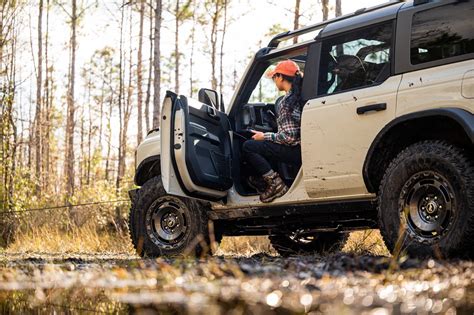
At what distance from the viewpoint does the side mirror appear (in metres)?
6.35

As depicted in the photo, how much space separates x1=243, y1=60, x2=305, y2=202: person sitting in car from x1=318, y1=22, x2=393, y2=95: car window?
0.37 metres

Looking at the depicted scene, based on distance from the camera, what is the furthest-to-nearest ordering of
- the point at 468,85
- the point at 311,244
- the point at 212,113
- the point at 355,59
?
the point at 311,244
the point at 212,113
the point at 355,59
the point at 468,85

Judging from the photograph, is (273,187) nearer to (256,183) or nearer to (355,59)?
(256,183)

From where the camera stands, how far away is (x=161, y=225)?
21.2ft

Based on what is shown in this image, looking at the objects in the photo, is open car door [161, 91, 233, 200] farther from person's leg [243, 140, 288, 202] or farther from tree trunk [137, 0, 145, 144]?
tree trunk [137, 0, 145, 144]

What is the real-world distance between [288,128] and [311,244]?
1.88m

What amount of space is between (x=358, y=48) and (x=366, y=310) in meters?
3.46

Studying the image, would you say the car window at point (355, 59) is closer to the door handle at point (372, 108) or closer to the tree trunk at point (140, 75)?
the door handle at point (372, 108)

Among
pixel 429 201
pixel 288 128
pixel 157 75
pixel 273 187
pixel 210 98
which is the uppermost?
pixel 157 75

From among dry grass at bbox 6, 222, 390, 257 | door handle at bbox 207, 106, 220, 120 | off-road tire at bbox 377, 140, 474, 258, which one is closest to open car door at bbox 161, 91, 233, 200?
door handle at bbox 207, 106, 220, 120

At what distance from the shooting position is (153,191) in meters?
6.45

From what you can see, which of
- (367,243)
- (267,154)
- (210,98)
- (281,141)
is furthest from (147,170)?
(367,243)

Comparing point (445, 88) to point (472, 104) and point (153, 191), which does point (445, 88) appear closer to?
point (472, 104)

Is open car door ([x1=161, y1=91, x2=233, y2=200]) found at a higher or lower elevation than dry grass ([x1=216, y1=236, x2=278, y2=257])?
higher
